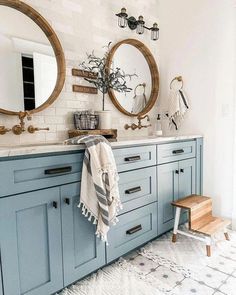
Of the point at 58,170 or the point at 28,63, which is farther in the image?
the point at 28,63

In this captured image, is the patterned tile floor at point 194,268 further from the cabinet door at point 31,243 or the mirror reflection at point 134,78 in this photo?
the mirror reflection at point 134,78

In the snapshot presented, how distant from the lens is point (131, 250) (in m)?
1.87

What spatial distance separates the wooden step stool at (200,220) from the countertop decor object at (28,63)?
137 cm

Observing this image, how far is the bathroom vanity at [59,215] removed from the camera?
121 centimetres

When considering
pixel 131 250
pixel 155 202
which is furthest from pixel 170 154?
pixel 131 250

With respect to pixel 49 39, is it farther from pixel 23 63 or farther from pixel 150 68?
pixel 150 68

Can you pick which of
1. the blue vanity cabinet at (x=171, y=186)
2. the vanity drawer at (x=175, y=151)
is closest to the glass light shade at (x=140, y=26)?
the vanity drawer at (x=175, y=151)

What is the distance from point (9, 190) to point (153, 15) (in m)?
2.50

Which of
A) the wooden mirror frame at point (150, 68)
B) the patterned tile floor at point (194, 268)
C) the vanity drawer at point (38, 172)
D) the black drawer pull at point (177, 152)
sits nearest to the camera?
the vanity drawer at point (38, 172)

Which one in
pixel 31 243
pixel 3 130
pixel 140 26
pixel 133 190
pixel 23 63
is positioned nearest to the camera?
pixel 31 243

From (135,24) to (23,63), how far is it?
51.7 inches

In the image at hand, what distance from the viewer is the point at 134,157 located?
1.82 m

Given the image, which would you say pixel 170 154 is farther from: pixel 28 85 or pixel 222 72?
pixel 28 85

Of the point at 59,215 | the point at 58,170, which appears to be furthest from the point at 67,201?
the point at 58,170
